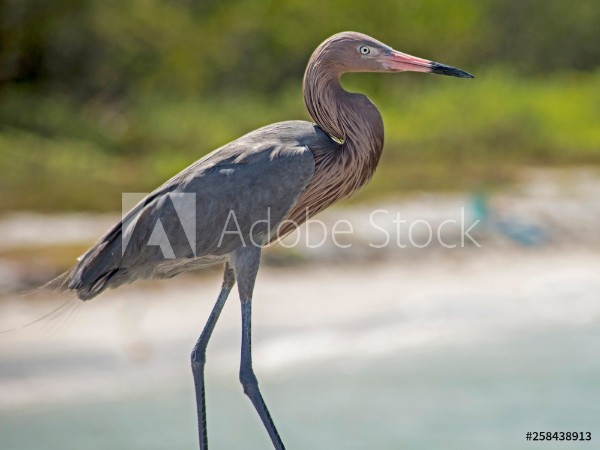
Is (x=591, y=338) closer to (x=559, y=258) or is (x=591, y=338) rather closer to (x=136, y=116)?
(x=559, y=258)

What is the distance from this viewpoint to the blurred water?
6812 mm

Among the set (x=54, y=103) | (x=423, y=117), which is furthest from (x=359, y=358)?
(x=54, y=103)

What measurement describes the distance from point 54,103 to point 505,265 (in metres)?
9.52

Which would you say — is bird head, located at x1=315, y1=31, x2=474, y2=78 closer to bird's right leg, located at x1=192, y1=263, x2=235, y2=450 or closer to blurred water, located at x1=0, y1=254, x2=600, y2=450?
bird's right leg, located at x1=192, y1=263, x2=235, y2=450

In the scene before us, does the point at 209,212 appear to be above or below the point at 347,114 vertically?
below

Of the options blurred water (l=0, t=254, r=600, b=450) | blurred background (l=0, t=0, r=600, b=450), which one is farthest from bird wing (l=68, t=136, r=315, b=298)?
blurred water (l=0, t=254, r=600, b=450)

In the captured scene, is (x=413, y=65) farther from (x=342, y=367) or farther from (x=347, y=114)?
(x=342, y=367)

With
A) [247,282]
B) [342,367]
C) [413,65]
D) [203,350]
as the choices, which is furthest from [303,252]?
[413,65]

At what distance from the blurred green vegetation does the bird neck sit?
7.54m

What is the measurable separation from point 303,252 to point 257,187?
556cm

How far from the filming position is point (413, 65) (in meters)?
4.41

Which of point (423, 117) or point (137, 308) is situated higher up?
point (423, 117)

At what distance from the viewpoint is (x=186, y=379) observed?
7.75m

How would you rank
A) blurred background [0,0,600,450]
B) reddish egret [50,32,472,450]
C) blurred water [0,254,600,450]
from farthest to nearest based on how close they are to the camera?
blurred background [0,0,600,450]
blurred water [0,254,600,450]
reddish egret [50,32,472,450]
